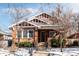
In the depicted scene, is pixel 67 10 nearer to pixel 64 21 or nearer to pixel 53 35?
pixel 64 21

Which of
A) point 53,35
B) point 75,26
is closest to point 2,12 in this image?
point 53,35

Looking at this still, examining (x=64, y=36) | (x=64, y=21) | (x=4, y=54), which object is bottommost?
(x=4, y=54)

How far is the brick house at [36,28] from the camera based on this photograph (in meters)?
2.24

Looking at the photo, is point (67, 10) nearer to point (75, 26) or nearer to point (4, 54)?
point (75, 26)

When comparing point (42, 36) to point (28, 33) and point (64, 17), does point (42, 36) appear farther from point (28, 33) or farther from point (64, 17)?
point (64, 17)


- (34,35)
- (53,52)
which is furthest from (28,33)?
(53,52)

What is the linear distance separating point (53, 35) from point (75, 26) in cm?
24

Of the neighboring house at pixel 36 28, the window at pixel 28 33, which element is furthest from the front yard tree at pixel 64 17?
the window at pixel 28 33

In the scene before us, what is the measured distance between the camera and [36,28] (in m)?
2.25

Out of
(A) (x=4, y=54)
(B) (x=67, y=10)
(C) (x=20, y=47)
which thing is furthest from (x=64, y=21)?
(A) (x=4, y=54)

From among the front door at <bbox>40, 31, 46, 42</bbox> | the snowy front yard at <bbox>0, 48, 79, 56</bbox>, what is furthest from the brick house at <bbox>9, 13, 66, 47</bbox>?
the snowy front yard at <bbox>0, 48, 79, 56</bbox>

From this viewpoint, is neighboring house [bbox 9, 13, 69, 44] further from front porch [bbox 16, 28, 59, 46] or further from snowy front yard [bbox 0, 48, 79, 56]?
snowy front yard [bbox 0, 48, 79, 56]

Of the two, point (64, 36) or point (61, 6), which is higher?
point (61, 6)

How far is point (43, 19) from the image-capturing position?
7.41 feet
